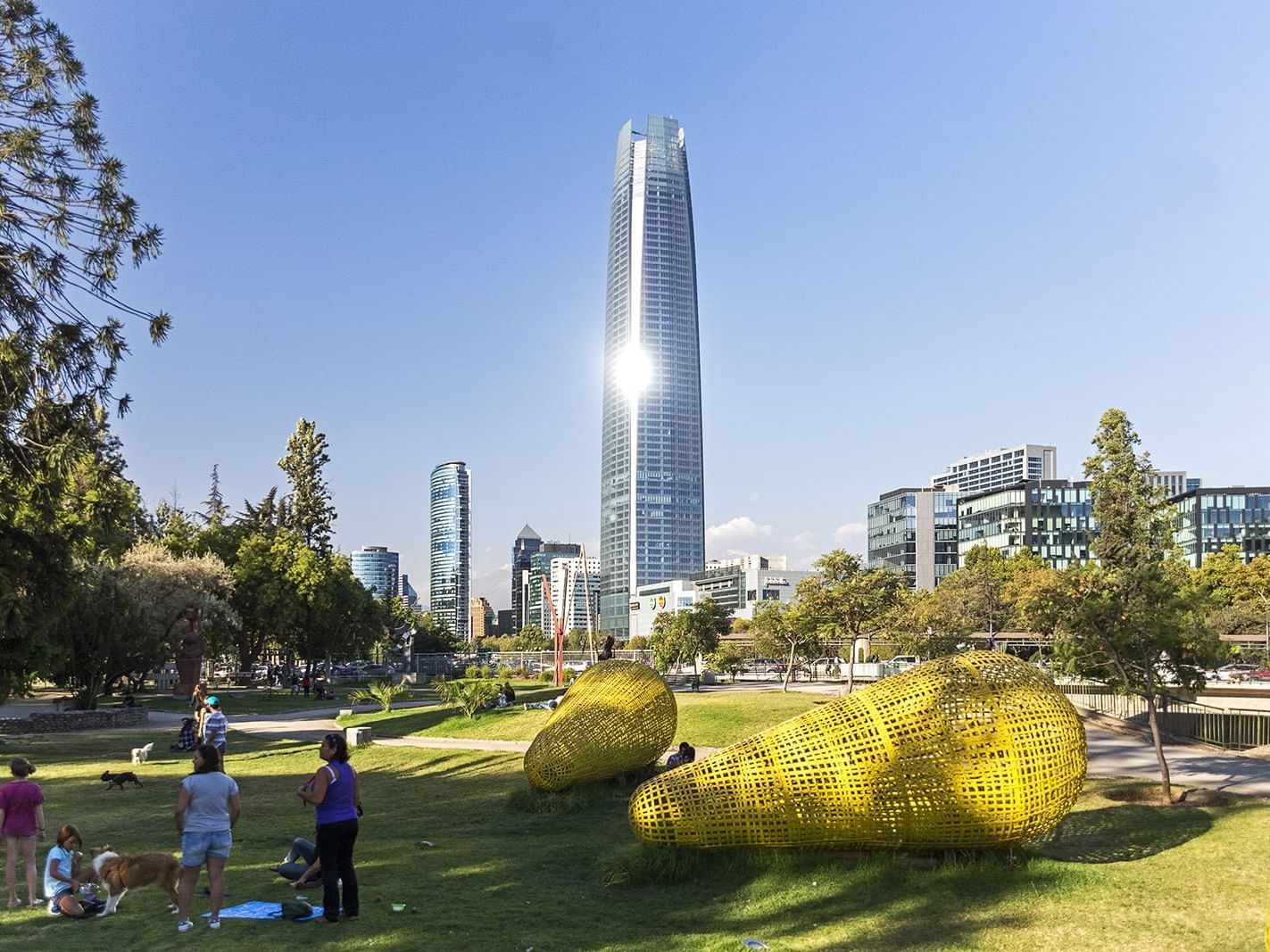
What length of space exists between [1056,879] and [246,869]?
30.3ft

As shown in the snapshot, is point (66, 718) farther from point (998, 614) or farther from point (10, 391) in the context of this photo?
point (998, 614)

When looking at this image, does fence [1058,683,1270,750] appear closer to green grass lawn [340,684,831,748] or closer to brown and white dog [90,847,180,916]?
green grass lawn [340,684,831,748]

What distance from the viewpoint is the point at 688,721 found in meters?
27.1

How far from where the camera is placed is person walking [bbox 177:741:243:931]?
9055 mm

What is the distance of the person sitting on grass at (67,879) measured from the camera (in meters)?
9.63

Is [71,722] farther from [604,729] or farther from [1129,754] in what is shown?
[1129,754]

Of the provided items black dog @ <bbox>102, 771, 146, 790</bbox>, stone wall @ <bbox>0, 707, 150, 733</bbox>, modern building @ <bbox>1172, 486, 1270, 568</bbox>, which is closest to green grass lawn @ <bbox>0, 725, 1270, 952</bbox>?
black dog @ <bbox>102, 771, 146, 790</bbox>

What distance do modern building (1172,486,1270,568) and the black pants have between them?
473ft

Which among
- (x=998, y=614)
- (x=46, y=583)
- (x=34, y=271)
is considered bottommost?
(x=998, y=614)

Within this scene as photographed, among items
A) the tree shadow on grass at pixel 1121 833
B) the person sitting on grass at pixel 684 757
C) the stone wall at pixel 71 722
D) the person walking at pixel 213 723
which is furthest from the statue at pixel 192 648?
the tree shadow on grass at pixel 1121 833

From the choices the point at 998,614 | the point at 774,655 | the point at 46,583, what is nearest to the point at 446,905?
the point at 46,583

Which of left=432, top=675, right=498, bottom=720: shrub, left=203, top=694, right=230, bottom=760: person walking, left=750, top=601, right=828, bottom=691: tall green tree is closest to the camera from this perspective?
left=203, top=694, right=230, bottom=760: person walking

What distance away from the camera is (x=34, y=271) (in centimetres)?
1777

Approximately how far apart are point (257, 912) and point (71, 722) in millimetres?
28349
